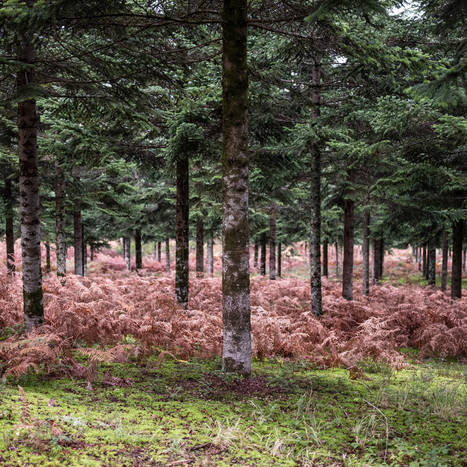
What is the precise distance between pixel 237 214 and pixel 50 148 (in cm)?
728

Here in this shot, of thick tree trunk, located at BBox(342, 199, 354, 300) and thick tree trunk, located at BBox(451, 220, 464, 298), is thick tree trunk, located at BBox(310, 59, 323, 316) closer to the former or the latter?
thick tree trunk, located at BBox(342, 199, 354, 300)

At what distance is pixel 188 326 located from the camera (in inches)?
342

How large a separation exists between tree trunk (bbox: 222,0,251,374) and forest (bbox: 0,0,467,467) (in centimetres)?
3

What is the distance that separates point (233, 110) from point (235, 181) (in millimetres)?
1124

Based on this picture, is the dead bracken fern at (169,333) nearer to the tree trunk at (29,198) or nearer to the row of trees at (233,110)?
the tree trunk at (29,198)

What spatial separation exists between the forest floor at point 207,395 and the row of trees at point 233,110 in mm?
1112

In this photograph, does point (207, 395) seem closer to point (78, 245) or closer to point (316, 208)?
point (316, 208)

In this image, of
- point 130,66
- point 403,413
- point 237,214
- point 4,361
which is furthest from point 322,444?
point 130,66

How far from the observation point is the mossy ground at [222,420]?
3676mm

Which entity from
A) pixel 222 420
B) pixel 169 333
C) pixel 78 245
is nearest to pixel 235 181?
pixel 222 420

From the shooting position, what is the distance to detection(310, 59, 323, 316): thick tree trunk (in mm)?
12188

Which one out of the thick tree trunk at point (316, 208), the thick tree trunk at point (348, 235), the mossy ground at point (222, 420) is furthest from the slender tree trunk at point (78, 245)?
the mossy ground at point (222, 420)

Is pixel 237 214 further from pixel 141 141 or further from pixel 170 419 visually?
pixel 141 141

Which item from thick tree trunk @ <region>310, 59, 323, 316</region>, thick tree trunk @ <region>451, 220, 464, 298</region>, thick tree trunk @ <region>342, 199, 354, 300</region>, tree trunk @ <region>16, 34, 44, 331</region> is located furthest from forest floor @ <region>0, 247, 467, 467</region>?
thick tree trunk @ <region>451, 220, 464, 298</region>
